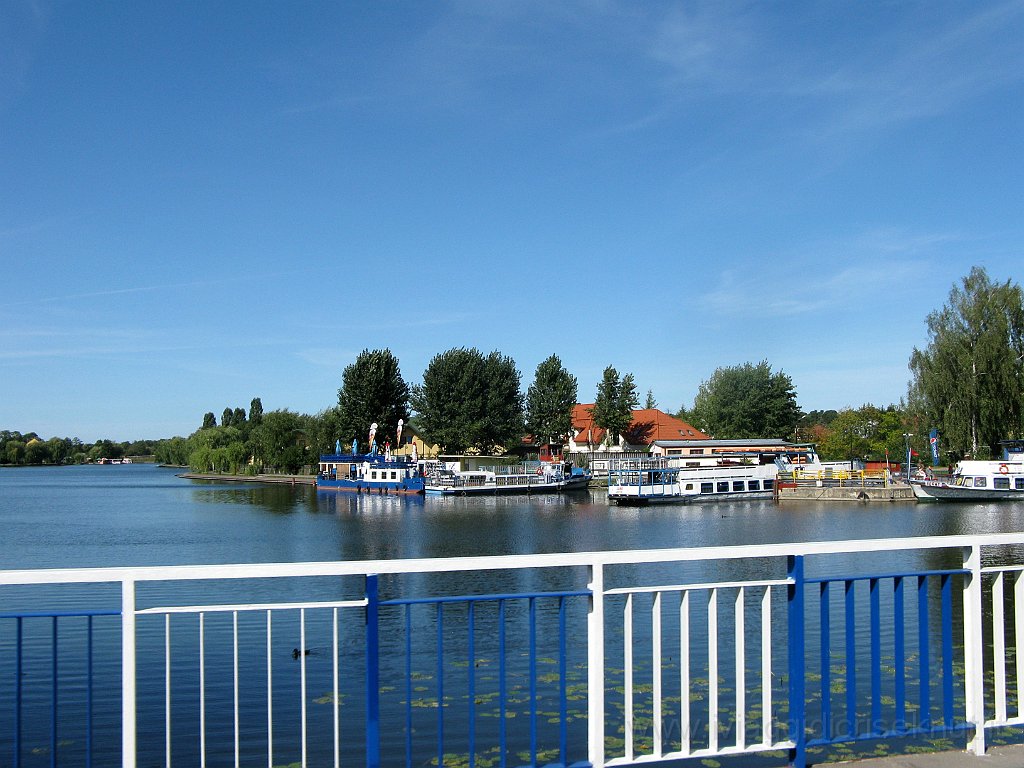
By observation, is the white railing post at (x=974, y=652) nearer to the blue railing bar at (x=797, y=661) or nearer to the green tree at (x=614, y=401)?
the blue railing bar at (x=797, y=661)

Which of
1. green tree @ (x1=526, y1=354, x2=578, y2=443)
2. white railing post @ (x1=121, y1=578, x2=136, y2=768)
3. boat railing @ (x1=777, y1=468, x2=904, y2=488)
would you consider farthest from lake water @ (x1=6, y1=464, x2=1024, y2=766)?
green tree @ (x1=526, y1=354, x2=578, y2=443)

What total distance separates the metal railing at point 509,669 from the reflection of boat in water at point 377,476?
172 ft

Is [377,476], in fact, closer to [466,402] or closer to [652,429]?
[466,402]

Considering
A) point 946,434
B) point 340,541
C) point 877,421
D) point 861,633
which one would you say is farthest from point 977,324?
point 861,633

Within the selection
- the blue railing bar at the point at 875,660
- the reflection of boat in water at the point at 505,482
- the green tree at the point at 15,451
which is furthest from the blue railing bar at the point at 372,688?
the green tree at the point at 15,451

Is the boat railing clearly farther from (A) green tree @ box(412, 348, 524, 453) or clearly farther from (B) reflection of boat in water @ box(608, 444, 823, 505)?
(A) green tree @ box(412, 348, 524, 453)

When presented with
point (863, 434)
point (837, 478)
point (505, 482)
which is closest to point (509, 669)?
point (837, 478)

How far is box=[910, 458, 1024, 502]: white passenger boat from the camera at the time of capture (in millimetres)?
52562

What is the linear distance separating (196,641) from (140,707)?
11.7 feet

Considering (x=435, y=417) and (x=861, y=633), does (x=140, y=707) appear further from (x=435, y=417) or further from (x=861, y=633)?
(x=435, y=417)

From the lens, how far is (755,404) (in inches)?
3580

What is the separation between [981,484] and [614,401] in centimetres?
3918

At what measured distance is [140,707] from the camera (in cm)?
1153

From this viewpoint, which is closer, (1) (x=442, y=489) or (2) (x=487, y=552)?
(2) (x=487, y=552)
